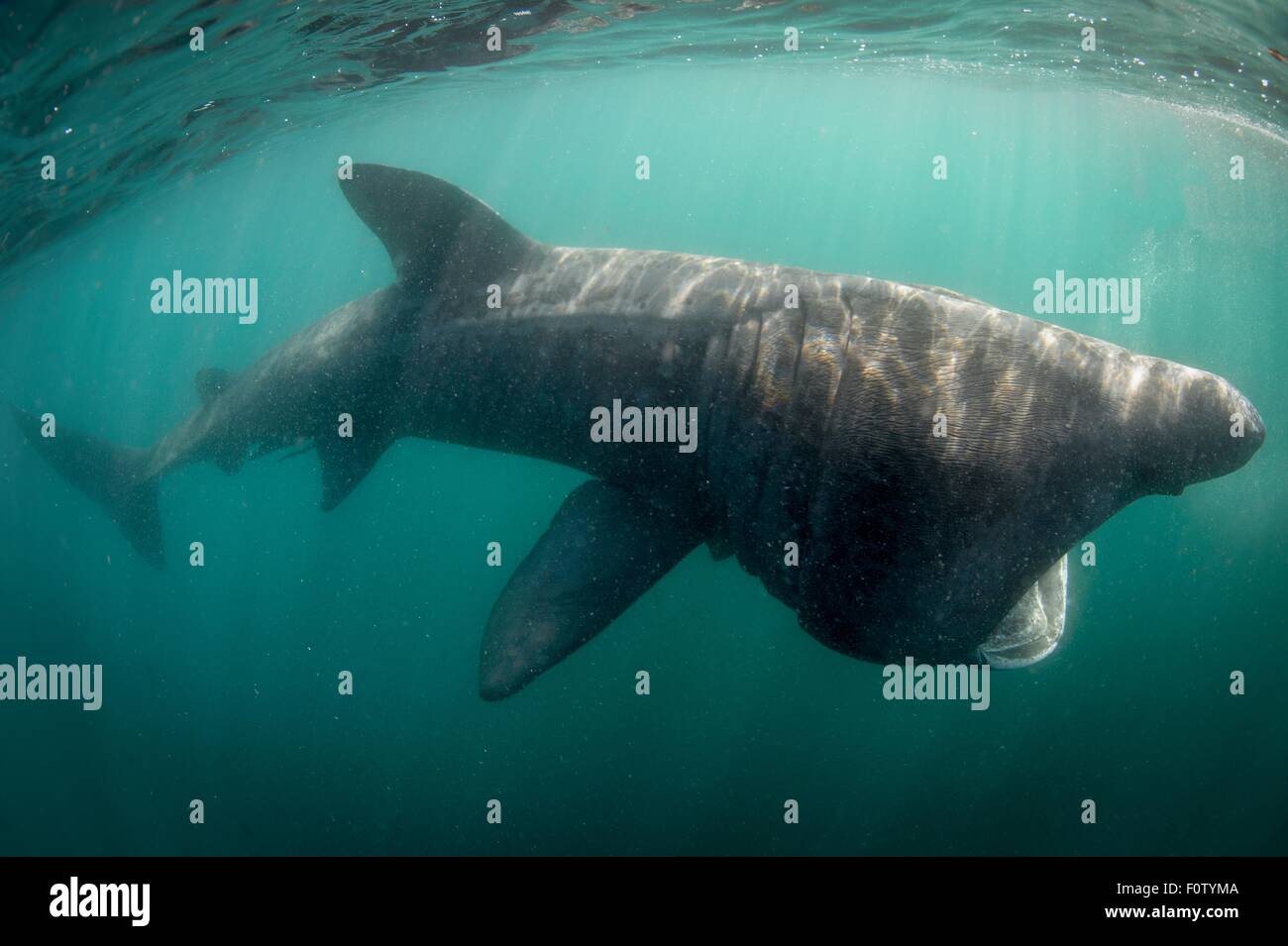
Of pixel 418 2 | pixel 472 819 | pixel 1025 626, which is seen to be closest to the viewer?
pixel 1025 626

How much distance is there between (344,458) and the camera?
7414 mm

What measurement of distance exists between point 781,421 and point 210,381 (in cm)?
811

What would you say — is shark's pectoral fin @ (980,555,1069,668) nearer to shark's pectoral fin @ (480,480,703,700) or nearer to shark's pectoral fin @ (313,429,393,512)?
shark's pectoral fin @ (480,480,703,700)

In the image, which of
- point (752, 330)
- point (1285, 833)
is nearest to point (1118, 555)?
point (1285, 833)

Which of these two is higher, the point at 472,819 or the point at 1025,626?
the point at 1025,626

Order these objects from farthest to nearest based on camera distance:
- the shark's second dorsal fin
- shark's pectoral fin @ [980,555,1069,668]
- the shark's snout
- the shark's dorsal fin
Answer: the shark's dorsal fin → the shark's second dorsal fin → shark's pectoral fin @ [980,555,1069,668] → the shark's snout

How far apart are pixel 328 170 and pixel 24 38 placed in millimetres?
41318

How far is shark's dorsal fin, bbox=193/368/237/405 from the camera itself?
9070mm

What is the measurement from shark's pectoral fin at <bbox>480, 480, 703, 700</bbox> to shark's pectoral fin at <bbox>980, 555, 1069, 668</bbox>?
6.41 feet

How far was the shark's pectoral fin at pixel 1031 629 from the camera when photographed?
4.08 meters

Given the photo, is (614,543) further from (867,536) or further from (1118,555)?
(1118,555)

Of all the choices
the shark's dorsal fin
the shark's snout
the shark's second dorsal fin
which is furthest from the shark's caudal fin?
the shark's snout
